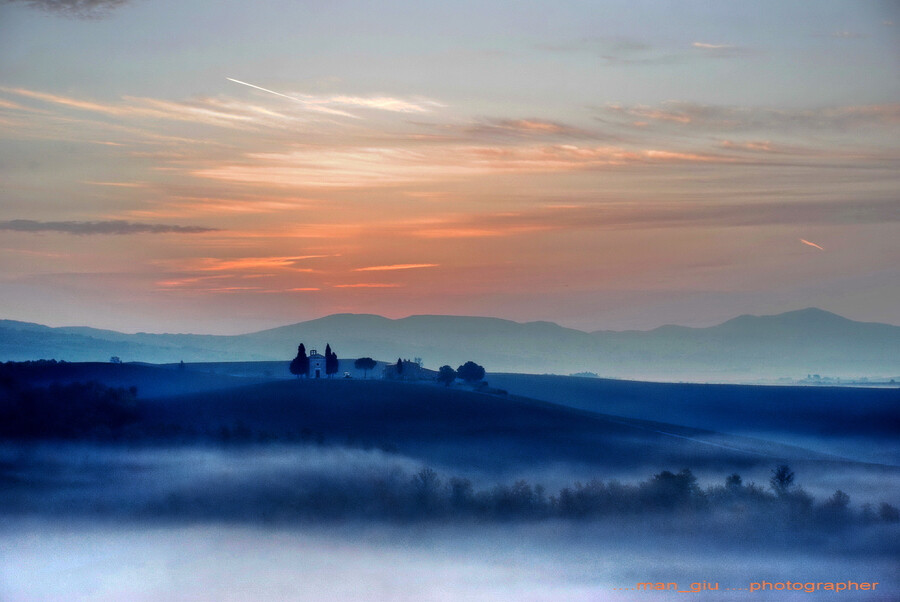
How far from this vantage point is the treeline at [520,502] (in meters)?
51.8

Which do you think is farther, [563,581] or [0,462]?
[0,462]

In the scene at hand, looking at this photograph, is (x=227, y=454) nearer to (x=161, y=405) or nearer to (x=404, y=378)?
(x=161, y=405)

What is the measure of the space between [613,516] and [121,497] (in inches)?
1234

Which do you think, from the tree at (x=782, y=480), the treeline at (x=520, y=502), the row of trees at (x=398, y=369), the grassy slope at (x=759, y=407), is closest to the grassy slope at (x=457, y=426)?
the tree at (x=782, y=480)

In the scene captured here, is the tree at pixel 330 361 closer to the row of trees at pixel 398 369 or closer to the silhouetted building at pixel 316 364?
the row of trees at pixel 398 369

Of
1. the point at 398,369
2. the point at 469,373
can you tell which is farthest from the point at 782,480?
the point at 398,369

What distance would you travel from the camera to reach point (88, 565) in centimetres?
4812

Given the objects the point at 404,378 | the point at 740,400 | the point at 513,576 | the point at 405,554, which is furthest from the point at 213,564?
the point at 740,400

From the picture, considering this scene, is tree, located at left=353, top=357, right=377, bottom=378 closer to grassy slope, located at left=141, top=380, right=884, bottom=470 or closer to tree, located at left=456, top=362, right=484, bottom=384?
tree, located at left=456, top=362, right=484, bottom=384

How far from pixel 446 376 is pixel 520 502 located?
5773 cm

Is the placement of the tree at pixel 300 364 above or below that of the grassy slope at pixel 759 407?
above

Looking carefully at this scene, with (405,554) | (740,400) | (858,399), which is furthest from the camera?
(740,400)

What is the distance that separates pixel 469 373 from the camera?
121750mm

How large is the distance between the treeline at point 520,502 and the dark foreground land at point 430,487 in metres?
0.16
